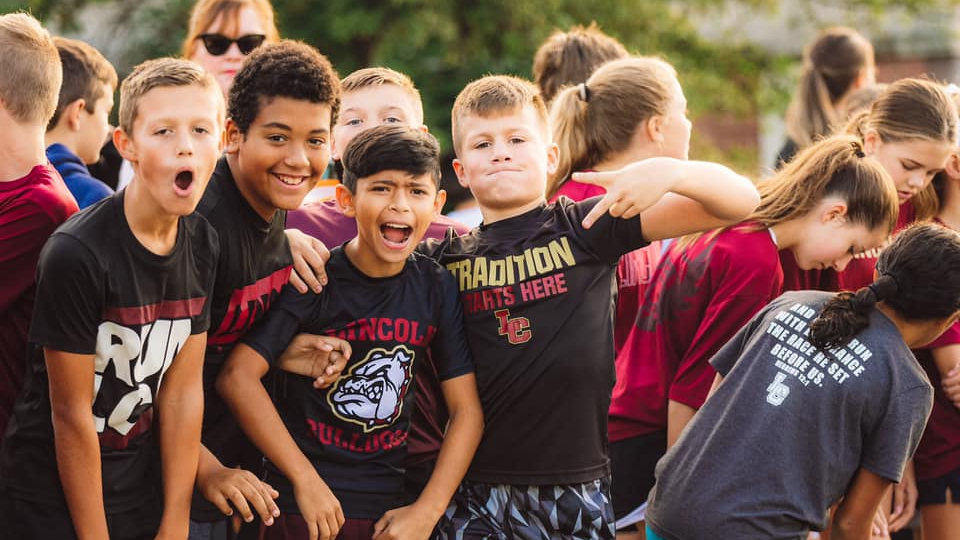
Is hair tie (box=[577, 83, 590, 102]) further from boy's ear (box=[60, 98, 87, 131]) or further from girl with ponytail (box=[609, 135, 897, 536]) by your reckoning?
boy's ear (box=[60, 98, 87, 131])

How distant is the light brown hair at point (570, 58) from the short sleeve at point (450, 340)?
6.72 feet

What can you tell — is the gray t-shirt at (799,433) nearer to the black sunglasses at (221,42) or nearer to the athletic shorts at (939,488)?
the athletic shorts at (939,488)

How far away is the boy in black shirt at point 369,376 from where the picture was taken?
2867 mm

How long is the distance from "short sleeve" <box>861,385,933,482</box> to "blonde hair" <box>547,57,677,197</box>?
1.45m

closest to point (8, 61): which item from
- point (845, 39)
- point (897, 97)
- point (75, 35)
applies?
point (897, 97)

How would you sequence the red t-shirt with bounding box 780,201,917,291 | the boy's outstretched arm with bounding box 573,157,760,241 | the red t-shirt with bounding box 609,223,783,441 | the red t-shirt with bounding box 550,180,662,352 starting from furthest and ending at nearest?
the red t-shirt with bounding box 550,180,662,352 → the red t-shirt with bounding box 780,201,917,291 → the red t-shirt with bounding box 609,223,783,441 → the boy's outstretched arm with bounding box 573,157,760,241

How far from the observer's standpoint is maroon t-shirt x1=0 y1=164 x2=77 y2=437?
2.73 metres

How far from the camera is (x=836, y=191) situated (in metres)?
3.49

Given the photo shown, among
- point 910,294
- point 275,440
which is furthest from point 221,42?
point 910,294

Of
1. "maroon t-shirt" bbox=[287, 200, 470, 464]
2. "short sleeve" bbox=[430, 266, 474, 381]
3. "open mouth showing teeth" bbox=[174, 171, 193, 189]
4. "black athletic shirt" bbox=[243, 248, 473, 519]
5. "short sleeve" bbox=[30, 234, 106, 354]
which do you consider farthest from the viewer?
"maroon t-shirt" bbox=[287, 200, 470, 464]

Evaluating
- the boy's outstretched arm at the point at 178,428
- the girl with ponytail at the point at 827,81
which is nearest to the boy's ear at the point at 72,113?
the boy's outstretched arm at the point at 178,428

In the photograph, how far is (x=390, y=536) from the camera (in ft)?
9.40

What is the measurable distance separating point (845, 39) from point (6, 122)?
4707mm

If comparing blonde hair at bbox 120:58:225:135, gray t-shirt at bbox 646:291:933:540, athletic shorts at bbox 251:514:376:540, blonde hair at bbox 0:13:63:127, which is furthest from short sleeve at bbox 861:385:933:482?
blonde hair at bbox 0:13:63:127
